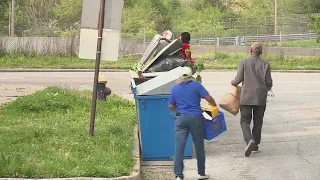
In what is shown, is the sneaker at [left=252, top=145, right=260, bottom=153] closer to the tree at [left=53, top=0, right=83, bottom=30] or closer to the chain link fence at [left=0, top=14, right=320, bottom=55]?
the chain link fence at [left=0, top=14, right=320, bottom=55]

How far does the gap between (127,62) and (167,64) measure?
25.8 m

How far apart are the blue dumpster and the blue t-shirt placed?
127 cm

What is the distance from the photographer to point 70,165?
8641mm

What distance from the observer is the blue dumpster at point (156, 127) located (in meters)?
10.1

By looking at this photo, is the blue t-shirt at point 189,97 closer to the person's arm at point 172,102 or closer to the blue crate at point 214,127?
the person's arm at point 172,102

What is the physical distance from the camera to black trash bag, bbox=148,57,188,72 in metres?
11.8

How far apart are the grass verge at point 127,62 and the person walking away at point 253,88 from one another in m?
23.4

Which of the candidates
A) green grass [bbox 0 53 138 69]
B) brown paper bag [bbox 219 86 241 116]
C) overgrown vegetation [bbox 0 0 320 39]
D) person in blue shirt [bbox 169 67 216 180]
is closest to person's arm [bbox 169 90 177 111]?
person in blue shirt [bbox 169 67 216 180]

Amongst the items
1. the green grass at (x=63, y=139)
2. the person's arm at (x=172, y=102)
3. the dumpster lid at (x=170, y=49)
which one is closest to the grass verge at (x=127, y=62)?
the green grass at (x=63, y=139)

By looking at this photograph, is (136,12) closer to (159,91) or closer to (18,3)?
(18,3)

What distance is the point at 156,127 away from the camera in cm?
1019

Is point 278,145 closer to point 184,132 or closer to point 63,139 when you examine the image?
point 184,132

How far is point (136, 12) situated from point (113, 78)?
34.0 meters

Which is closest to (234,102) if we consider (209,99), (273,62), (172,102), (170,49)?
(170,49)
